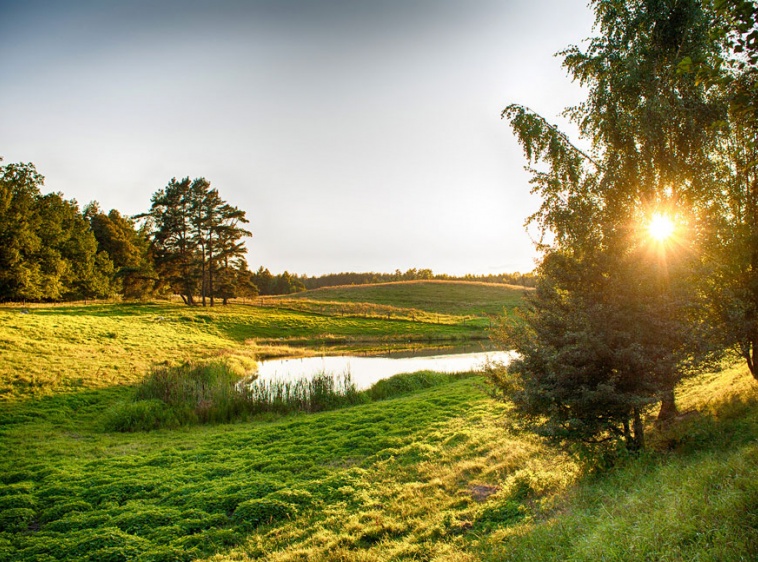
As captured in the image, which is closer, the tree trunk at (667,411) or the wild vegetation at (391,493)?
the wild vegetation at (391,493)

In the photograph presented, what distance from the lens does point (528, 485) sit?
27.2ft

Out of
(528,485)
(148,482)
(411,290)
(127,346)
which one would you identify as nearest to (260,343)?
(127,346)

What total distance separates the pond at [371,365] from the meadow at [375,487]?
38.3ft

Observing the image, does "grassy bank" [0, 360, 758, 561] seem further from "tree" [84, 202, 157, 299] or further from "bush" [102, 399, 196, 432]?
"tree" [84, 202, 157, 299]

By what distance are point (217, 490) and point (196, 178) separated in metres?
58.2

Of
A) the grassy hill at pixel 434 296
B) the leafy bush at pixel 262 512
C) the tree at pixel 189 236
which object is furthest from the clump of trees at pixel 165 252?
the leafy bush at pixel 262 512

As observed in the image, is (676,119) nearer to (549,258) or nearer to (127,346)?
(549,258)

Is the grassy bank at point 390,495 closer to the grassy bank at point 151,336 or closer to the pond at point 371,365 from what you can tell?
the grassy bank at point 151,336

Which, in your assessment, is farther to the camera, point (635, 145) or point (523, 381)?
point (635, 145)

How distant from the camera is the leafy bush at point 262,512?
340 inches

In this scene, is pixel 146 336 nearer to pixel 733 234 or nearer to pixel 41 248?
pixel 41 248

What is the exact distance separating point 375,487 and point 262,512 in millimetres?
2481

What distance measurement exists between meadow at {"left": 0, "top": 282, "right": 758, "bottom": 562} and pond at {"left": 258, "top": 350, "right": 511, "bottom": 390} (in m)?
11.7

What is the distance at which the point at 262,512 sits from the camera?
884 centimetres
